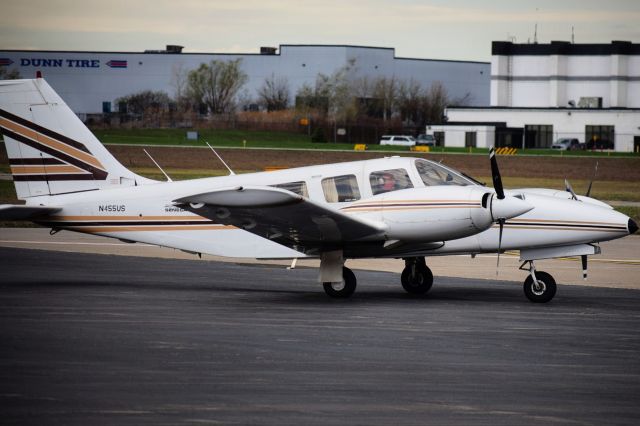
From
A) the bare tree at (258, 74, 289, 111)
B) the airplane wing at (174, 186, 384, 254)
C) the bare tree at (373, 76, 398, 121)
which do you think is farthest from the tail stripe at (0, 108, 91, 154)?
the bare tree at (373, 76, 398, 121)

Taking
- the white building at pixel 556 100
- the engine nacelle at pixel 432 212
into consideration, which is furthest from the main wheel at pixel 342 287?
the white building at pixel 556 100

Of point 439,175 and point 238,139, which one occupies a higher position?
point 439,175

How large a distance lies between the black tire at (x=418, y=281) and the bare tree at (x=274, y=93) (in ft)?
309

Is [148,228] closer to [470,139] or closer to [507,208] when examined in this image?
[507,208]

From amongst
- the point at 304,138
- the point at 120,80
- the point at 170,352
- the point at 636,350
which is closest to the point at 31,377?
the point at 170,352

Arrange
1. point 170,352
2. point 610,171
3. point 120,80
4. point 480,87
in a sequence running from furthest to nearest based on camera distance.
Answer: point 480,87
point 120,80
point 610,171
point 170,352

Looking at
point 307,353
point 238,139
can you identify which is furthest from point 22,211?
point 238,139

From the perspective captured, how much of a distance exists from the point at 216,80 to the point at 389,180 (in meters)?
96.5

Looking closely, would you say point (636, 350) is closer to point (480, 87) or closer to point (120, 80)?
point (120, 80)

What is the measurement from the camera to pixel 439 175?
17719 mm

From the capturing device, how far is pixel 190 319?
15.4 m

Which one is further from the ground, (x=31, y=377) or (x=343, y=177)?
(x=343, y=177)

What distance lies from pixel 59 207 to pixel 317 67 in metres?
94.1

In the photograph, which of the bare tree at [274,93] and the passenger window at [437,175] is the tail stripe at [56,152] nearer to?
the passenger window at [437,175]
